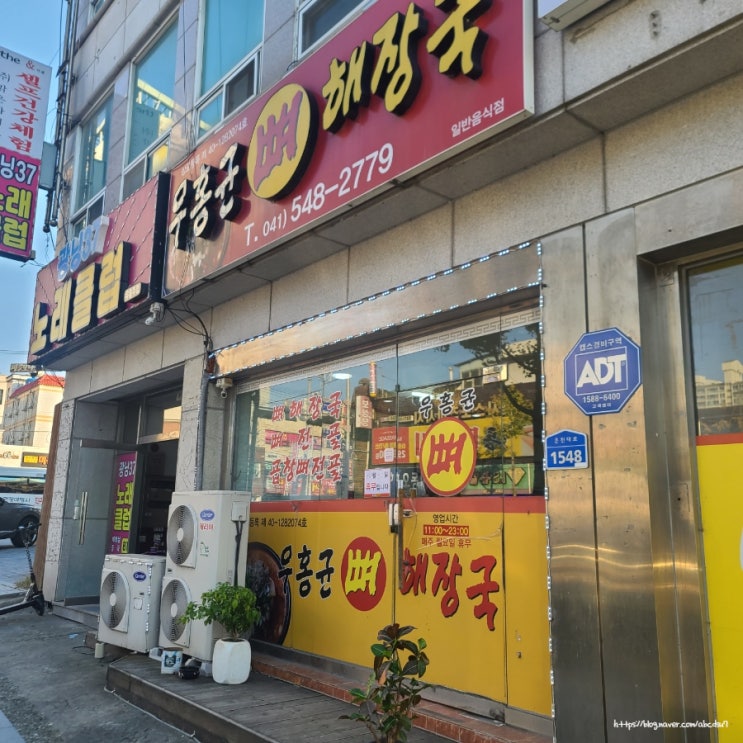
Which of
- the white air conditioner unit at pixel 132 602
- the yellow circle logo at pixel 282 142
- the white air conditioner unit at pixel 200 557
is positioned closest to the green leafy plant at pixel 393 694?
the white air conditioner unit at pixel 200 557

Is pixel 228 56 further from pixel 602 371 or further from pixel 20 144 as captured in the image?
pixel 602 371

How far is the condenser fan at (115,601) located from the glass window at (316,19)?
5.55 m

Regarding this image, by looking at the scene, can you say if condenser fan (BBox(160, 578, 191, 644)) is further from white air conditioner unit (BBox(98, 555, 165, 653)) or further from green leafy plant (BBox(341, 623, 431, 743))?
green leafy plant (BBox(341, 623, 431, 743))

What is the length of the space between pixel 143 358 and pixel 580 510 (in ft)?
21.5

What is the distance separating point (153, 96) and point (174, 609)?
Answer: 714cm

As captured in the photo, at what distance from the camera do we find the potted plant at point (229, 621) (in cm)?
536

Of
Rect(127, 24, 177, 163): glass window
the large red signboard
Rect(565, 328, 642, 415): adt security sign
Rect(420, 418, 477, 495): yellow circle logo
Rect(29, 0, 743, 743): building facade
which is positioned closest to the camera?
Rect(29, 0, 743, 743): building facade

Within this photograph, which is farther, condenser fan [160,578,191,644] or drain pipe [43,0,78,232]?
drain pipe [43,0,78,232]

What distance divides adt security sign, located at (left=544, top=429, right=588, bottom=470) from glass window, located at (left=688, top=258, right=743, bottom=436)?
23.9 inches

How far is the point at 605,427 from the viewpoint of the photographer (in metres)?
3.65

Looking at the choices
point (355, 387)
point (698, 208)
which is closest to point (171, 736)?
point (355, 387)

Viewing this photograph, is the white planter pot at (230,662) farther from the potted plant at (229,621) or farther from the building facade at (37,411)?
the building facade at (37,411)

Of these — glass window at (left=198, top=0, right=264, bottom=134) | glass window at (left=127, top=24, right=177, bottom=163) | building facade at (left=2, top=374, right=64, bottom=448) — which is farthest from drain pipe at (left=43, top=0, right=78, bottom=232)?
building facade at (left=2, top=374, right=64, bottom=448)

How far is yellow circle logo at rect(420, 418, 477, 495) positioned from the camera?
475 cm
